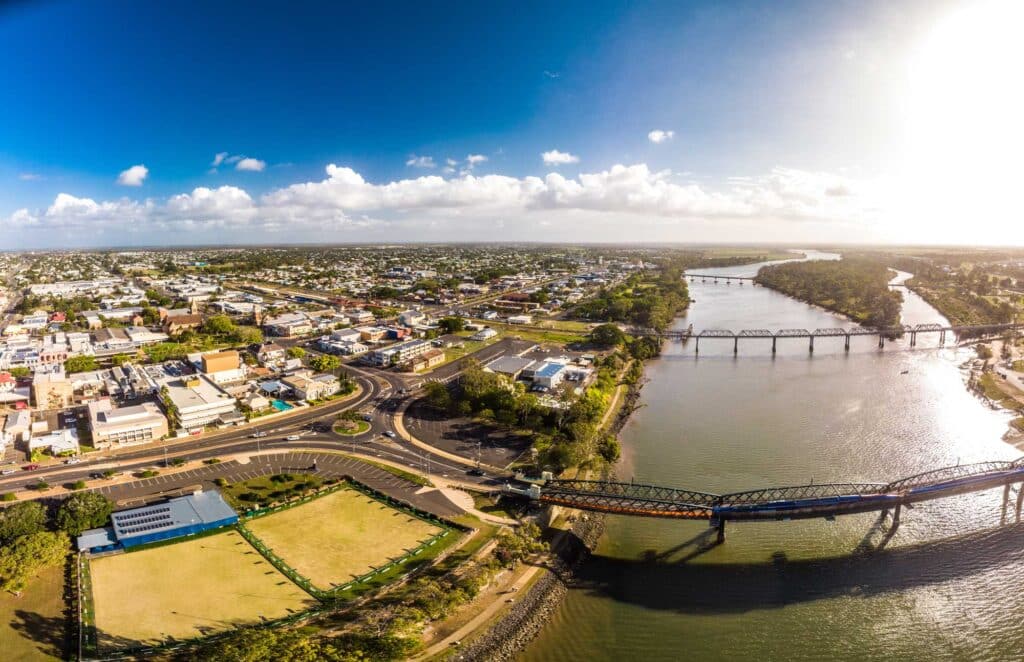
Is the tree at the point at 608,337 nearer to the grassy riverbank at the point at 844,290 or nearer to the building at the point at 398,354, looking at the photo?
the building at the point at 398,354

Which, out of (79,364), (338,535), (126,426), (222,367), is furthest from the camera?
(79,364)

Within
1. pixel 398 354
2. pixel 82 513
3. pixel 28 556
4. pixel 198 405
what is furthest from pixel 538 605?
pixel 398 354

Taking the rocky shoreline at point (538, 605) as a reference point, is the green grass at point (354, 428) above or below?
above

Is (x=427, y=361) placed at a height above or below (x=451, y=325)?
below

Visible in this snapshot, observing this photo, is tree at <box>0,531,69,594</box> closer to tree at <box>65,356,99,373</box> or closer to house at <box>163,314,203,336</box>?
tree at <box>65,356,99,373</box>

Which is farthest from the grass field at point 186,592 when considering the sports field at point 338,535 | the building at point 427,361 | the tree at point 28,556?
the building at point 427,361

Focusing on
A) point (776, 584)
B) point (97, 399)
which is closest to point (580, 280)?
point (97, 399)

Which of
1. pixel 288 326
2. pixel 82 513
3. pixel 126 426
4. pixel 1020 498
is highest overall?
pixel 288 326

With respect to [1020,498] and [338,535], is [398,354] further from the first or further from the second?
[1020,498]
